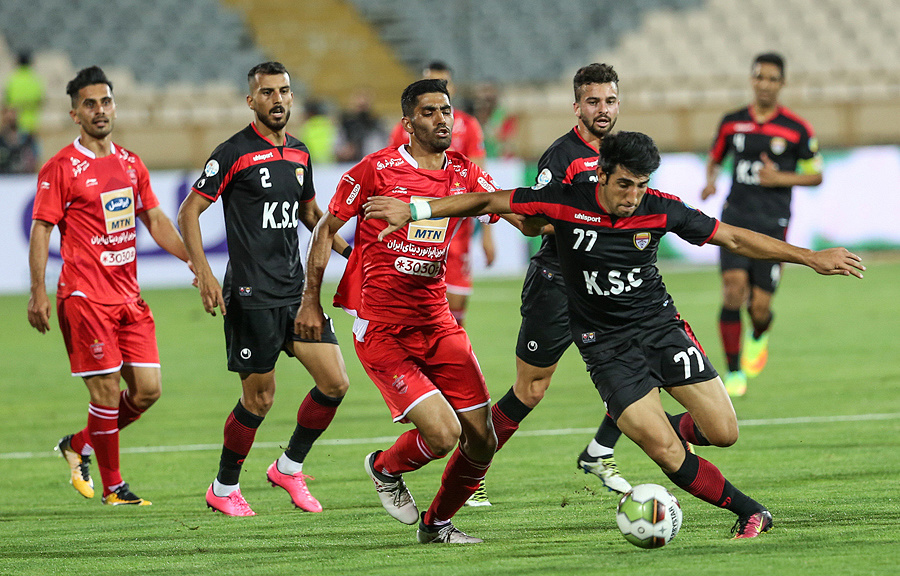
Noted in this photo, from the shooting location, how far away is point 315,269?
5711mm

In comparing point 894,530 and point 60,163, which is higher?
point 60,163

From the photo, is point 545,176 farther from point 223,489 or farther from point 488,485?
point 223,489

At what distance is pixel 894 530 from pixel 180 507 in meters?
3.52

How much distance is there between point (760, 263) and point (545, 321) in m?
3.68

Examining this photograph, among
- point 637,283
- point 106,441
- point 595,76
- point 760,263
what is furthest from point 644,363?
point 760,263

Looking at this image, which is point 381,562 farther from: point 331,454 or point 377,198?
point 331,454

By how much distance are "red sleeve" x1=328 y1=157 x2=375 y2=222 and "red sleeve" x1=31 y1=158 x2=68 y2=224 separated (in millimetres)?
1843

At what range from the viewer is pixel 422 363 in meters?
5.69

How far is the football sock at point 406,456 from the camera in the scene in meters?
5.52

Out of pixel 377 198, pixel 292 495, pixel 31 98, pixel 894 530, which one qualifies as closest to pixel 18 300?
pixel 31 98

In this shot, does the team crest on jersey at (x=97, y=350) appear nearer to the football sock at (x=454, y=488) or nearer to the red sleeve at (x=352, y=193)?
the red sleeve at (x=352, y=193)

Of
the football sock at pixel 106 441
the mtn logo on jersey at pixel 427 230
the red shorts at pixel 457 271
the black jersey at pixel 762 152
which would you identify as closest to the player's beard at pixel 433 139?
the mtn logo on jersey at pixel 427 230

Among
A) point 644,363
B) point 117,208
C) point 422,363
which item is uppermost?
point 117,208

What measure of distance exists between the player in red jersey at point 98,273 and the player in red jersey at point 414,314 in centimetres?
153
